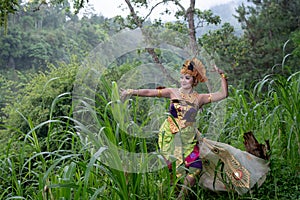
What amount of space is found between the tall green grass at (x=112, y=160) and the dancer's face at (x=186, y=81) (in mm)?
284

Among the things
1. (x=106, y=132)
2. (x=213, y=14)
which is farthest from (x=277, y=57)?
(x=106, y=132)

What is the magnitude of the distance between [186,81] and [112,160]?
69 cm

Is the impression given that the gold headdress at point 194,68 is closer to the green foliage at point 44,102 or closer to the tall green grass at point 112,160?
the tall green grass at point 112,160

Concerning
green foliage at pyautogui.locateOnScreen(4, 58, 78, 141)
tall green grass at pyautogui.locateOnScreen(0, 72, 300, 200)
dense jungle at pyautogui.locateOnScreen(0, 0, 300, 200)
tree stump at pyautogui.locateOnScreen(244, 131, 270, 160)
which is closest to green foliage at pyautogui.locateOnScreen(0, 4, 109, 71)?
green foliage at pyautogui.locateOnScreen(4, 58, 78, 141)

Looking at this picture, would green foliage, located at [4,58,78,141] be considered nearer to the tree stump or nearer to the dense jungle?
the dense jungle

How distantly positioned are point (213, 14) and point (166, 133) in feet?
20.8

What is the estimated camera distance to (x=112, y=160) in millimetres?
1702

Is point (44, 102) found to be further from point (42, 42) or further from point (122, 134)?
point (42, 42)

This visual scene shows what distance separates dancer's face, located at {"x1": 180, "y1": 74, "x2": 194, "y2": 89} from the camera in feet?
7.11

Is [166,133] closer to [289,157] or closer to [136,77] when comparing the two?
[136,77]

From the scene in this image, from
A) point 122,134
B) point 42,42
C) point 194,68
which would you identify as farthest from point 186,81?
point 42,42

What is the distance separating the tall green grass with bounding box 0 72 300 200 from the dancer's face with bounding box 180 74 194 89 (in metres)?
0.28

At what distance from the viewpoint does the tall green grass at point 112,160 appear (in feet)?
5.41

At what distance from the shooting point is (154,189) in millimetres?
1977
